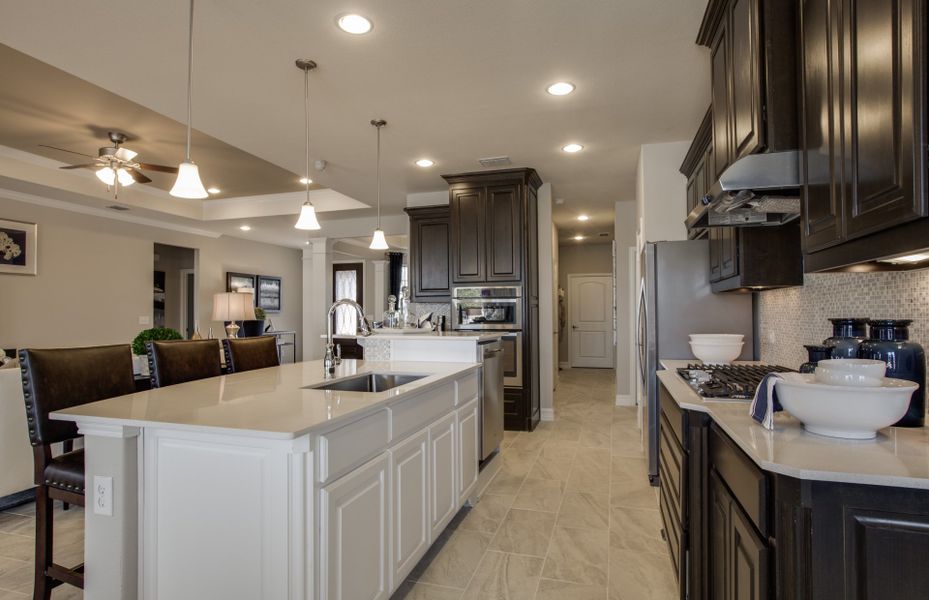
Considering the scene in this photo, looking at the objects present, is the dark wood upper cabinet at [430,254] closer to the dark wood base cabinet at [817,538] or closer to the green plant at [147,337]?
the green plant at [147,337]

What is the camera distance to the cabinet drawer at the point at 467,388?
277cm

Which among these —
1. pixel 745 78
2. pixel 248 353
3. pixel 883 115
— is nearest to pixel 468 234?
pixel 248 353

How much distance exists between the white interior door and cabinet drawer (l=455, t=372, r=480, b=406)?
7228 mm

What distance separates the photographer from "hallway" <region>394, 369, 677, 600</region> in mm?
2148

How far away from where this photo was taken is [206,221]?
7184 millimetres

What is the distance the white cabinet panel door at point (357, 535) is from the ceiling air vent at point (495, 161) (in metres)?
3.27

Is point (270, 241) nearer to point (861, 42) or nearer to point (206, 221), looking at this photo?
point (206, 221)

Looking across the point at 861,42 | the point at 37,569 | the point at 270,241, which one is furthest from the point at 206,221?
the point at 861,42

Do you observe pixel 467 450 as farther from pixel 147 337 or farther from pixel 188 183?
pixel 147 337

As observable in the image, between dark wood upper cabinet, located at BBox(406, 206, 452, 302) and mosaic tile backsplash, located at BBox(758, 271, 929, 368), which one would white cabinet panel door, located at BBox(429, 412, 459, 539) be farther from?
dark wood upper cabinet, located at BBox(406, 206, 452, 302)

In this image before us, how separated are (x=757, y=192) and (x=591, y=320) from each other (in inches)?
335

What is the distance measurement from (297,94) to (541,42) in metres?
1.59

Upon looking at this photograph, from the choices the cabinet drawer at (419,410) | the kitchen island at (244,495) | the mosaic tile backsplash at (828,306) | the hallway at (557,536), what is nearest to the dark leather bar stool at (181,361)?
the kitchen island at (244,495)

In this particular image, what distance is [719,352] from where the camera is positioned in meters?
2.78
